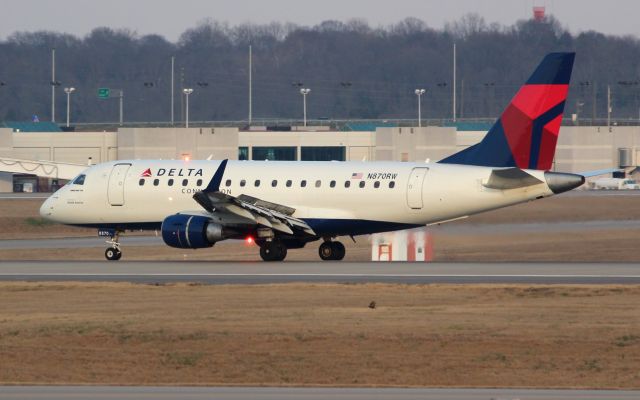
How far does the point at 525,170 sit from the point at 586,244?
67.4 feet

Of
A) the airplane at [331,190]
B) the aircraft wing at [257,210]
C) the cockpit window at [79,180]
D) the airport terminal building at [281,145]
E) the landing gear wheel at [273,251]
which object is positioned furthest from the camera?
the airport terminal building at [281,145]

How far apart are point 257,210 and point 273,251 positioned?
8.04 ft

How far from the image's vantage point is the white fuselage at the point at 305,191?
Answer: 145ft

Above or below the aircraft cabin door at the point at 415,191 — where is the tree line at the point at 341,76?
above

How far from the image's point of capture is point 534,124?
4441cm

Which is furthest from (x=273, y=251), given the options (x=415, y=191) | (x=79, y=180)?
(x=79, y=180)

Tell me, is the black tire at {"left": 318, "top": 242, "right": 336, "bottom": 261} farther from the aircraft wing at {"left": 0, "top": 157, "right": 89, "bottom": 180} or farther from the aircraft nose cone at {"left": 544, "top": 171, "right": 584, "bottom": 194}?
the aircraft wing at {"left": 0, "top": 157, "right": 89, "bottom": 180}

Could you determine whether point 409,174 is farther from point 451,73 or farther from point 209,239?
point 451,73

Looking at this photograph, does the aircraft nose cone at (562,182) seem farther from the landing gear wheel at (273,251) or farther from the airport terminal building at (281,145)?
the airport terminal building at (281,145)

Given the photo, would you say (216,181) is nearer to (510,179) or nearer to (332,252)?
(332,252)

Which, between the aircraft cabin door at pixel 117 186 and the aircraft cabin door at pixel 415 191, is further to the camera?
the aircraft cabin door at pixel 117 186

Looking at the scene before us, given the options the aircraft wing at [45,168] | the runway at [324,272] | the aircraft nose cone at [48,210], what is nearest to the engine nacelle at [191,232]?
the runway at [324,272]

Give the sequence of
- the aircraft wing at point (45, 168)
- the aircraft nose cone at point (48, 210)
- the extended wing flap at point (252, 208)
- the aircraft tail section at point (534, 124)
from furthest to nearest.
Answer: the aircraft wing at point (45, 168) < the aircraft nose cone at point (48, 210) < the aircraft tail section at point (534, 124) < the extended wing flap at point (252, 208)

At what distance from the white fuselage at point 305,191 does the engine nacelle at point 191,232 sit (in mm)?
2533
